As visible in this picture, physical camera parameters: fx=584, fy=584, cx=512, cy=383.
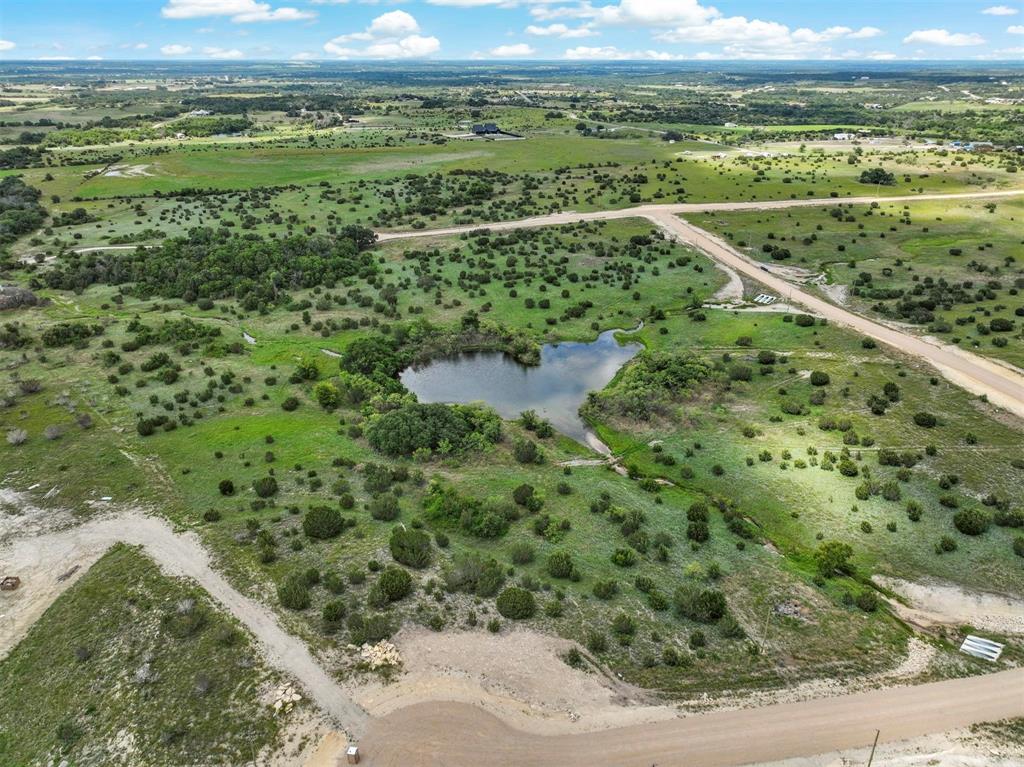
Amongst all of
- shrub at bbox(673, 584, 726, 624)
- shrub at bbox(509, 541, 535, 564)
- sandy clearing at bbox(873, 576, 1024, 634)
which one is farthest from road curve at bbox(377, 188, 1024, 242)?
sandy clearing at bbox(873, 576, 1024, 634)

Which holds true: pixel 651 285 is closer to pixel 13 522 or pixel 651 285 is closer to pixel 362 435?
pixel 362 435

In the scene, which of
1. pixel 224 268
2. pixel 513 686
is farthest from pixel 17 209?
pixel 513 686

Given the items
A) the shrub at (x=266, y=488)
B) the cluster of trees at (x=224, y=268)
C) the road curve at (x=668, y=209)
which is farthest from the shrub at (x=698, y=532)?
the road curve at (x=668, y=209)

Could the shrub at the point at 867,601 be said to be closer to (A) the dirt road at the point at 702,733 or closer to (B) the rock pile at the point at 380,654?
(A) the dirt road at the point at 702,733

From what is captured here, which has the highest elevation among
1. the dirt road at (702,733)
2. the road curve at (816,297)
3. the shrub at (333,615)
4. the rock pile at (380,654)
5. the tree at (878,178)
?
the tree at (878,178)

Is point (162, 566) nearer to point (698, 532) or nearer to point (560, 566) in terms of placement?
point (560, 566)
